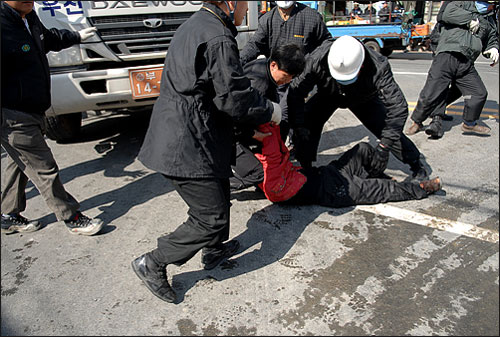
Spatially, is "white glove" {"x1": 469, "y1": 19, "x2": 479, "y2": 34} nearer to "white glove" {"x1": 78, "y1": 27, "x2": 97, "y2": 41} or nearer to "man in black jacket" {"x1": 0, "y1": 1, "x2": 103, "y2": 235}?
"white glove" {"x1": 78, "y1": 27, "x2": 97, "y2": 41}

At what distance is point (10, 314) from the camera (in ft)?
7.20

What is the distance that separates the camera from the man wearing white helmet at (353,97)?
2898 mm

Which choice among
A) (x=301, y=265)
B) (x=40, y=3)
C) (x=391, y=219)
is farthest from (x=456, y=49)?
(x=40, y=3)

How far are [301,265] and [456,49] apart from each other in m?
3.33

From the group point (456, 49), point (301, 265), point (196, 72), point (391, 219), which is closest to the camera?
point (196, 72)

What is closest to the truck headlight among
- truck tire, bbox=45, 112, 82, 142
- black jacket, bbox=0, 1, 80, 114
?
truck tire, bbox=45, 112, 82, 142

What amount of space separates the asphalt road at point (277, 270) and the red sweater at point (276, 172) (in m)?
0.20

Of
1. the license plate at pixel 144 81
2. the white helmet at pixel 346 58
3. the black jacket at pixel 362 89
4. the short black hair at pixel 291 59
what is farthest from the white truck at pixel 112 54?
the white helmet at pixel 346 58

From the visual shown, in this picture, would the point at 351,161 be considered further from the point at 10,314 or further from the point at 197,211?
the point at 10,314

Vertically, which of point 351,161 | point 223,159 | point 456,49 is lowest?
point 351,161

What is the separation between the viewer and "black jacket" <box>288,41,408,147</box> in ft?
9.95

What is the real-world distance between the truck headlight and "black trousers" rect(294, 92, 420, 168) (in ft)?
7.48

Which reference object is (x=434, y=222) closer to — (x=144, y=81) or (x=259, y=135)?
(x=259, y=135)

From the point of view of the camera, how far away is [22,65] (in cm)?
257
